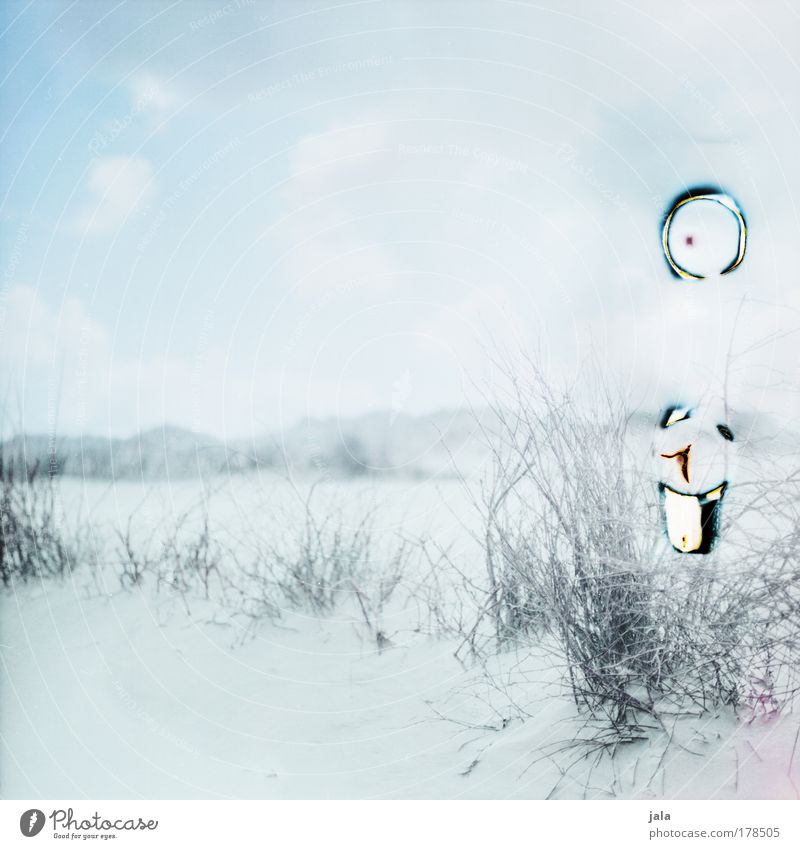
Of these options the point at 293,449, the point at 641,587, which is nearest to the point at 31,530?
the point at 293,449

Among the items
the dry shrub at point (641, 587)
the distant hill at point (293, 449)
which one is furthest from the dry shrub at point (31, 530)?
the dry shrub at point (641, 587)

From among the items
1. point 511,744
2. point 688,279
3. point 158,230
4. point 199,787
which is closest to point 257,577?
point 199,787

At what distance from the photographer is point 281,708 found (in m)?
1.76

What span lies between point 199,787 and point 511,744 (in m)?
0.69

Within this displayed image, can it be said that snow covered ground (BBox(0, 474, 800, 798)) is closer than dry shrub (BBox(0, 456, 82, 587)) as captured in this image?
Yes

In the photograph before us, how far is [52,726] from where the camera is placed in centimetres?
176

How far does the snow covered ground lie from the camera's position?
5.47 ft

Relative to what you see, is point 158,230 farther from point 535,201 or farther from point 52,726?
point 52,726

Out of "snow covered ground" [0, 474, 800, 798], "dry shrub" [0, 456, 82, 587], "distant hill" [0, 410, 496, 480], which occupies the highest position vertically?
"distant hill" [0, 410, 496, 480]

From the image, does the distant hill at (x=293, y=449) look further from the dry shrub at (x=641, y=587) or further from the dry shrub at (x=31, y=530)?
the dry shrub at (x=641, y=587)

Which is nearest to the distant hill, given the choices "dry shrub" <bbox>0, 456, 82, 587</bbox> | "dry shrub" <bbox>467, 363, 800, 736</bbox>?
"dry shrub" <bbox>0, 456, 82, 587</bbox>

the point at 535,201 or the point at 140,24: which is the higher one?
the point at 140,24

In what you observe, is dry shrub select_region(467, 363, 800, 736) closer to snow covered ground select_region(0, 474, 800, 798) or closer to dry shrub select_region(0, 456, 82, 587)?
snow covered ground select_region(0, 474, 800, 798)

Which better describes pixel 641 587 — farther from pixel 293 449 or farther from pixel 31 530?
pixel 31 530
